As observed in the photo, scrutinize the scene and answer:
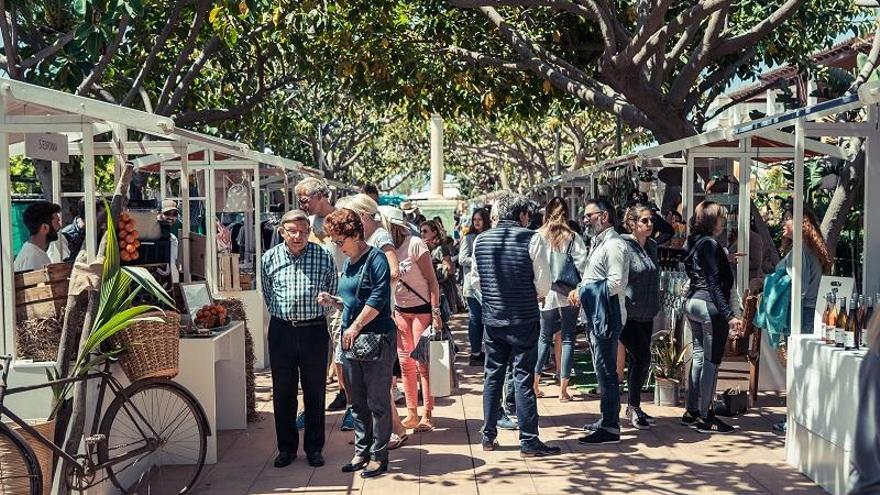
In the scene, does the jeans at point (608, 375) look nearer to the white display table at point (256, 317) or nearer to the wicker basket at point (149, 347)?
the wicker basket at point (149, 347)

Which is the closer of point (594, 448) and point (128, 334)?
point (128, 334)

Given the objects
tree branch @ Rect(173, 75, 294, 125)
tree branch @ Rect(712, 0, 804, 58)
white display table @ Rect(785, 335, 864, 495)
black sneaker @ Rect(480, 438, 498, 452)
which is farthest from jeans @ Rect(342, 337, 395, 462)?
tree branch @ Rect(173, 75, 294, 125)

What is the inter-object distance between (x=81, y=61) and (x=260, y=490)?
6337mm

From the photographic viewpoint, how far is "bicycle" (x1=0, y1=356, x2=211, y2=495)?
188 inches

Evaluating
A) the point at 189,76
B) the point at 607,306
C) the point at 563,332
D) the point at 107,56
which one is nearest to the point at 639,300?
the point at 607,306

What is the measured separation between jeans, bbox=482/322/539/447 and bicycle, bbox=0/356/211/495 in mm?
1926

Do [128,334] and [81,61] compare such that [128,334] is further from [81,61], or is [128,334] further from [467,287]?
[81,61]

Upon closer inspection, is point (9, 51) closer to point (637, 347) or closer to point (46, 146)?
point (46, 146)

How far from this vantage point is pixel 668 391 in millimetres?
8531

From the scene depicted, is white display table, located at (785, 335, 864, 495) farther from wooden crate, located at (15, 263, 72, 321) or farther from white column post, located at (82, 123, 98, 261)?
wooden crate, located at (15, 263, 72, 321)

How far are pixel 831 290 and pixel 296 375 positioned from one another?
11.2 feet

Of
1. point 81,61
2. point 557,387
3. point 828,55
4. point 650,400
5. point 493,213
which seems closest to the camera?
point 493,213

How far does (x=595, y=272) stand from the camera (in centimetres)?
719

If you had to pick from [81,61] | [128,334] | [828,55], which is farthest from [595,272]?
[828,55]
